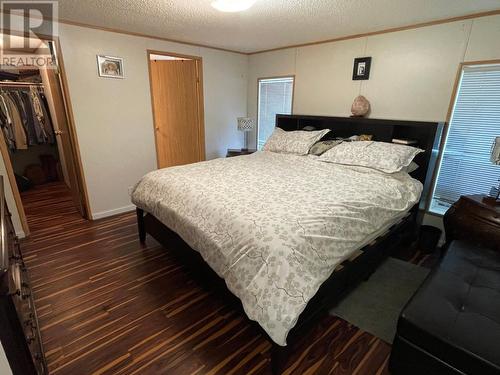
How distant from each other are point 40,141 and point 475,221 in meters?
5.86

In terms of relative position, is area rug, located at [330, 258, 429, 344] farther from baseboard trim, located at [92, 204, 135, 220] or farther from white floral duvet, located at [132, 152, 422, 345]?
baseboard trim, located at [92, 204, 135, 220]

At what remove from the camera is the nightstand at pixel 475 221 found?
1969 mm

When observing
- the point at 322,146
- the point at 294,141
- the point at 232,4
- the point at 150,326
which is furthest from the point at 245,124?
the point at 150,326

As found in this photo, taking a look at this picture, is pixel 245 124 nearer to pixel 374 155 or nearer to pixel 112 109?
pixel 112 109

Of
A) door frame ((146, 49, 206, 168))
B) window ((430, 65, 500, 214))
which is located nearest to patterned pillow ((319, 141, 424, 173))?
window ((430, 65, 500, 214))

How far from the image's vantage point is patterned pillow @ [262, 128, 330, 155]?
322 cm

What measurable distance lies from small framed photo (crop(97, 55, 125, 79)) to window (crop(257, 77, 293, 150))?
85.2 inches

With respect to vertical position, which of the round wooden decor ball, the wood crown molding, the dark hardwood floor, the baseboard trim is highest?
the wood crown molding

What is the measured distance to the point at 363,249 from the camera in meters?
1.91

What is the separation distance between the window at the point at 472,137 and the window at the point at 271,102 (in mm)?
2094

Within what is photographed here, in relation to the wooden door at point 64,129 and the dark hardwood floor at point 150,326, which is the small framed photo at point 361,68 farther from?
the wooden door at point 64,129

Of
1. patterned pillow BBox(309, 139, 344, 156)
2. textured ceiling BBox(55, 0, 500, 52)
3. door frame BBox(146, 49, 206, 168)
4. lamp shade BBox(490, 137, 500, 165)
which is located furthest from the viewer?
door frame BBox(146, 49, 206, 168)

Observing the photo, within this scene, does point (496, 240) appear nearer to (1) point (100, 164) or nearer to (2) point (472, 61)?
(2) point (472, 61)

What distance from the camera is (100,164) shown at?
321cm
